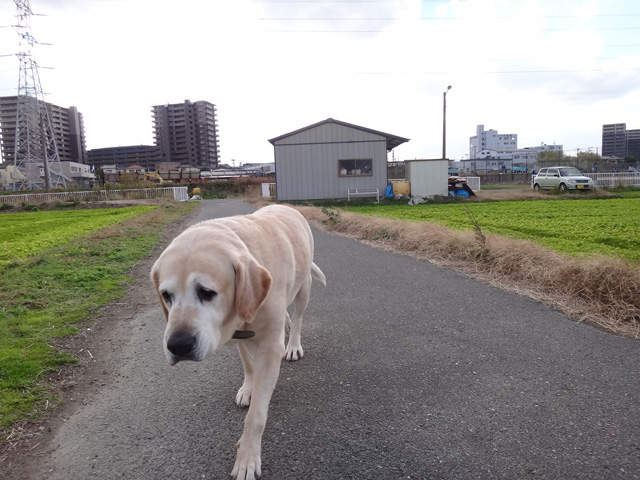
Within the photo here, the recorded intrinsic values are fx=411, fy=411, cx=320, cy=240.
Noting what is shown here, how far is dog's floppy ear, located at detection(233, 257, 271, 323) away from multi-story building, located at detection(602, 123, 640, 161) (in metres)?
117

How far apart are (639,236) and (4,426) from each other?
11.4 m

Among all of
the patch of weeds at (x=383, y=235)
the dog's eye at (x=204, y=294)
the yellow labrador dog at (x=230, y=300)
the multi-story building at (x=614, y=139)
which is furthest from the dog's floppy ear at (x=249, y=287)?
the multi-story building at (x=614, y=139)

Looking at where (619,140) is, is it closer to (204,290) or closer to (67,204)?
(67,204)

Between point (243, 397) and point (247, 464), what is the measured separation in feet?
2.49

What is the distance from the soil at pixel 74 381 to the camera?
2.33 m

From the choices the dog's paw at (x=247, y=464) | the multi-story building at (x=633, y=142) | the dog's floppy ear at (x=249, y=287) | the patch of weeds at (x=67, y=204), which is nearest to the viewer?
the dog's paw at (x=247, y=464)

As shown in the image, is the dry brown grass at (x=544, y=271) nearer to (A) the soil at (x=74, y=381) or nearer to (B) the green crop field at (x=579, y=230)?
(B) the green crop field at (x=579, y=230)

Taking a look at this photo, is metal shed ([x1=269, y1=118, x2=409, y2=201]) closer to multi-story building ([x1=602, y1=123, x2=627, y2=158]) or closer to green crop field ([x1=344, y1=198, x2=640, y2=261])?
green crop field ([x1=344, y1=198, x2=640, y2=261])

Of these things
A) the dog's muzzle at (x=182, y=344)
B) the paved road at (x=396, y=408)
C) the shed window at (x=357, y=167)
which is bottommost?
the paved road at (x=396, y=408)

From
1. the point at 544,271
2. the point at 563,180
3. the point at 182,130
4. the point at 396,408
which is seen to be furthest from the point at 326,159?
the point at 182,130

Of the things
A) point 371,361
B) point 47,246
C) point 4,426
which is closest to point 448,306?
point 371,361

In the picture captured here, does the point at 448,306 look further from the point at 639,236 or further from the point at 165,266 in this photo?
the point at 639,236

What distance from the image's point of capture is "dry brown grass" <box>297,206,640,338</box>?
439 centimetres

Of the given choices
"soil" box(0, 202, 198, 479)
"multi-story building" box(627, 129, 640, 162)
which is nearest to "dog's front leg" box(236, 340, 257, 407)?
"soil" box(0, 202, 198, 479)
